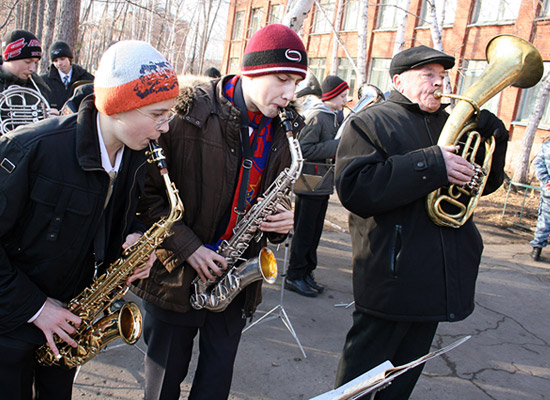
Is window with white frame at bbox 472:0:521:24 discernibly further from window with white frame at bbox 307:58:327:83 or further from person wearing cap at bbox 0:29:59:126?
person wearing cap at bbox 0:29:59:126

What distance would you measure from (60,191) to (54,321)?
1.75 ft

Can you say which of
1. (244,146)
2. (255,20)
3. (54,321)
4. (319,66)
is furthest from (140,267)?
(255,20)

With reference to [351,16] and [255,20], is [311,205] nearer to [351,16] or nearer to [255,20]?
[351,16]

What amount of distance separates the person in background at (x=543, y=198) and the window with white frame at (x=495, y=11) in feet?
37.8

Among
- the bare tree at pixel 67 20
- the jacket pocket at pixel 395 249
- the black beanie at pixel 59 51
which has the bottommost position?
the jacket pocket at pixel 395 249

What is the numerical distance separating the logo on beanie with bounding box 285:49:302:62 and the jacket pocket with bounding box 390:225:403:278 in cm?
105

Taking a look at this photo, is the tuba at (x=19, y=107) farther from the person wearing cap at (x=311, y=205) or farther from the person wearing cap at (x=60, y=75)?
the person wearing cap at (x=311, y=205)

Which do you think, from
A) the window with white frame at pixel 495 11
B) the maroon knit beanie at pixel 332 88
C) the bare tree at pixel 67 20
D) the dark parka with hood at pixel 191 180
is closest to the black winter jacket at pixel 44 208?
the dark parka with hood at pixel 191 180

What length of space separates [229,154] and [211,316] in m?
0.91

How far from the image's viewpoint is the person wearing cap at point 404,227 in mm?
2307

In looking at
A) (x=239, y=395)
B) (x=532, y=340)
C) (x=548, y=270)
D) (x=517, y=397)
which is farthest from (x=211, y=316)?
(x=548, y=270)

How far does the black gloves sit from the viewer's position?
8.32ft

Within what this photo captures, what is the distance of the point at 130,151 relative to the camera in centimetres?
194

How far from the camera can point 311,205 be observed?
5.03 metres
